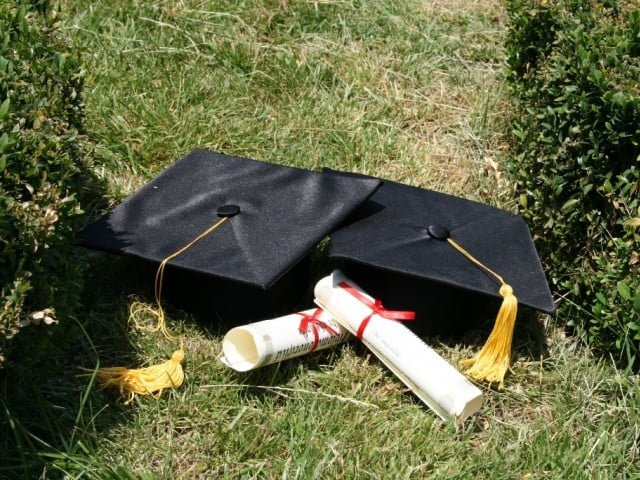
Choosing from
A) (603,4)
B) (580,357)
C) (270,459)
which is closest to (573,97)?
(603,4)

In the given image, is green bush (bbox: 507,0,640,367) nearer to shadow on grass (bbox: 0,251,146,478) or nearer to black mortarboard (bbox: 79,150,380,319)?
black mortarboard (bbox: 79,150,380,319)

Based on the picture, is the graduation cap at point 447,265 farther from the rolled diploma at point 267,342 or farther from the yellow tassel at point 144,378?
the yellow tassel at point 144,378

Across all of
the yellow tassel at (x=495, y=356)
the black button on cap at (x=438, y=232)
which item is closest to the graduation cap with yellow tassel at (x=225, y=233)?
the black button on cap at (x=438, y=232)

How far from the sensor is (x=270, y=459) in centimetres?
259

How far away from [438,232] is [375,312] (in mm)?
323

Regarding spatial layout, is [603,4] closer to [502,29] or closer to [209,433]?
[502,29]

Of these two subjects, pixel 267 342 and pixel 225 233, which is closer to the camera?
pixel 267 342

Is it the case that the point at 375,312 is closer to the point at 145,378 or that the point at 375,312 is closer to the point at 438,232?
the point at 438,232

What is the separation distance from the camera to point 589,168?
299cm

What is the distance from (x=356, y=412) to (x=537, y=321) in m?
0.75

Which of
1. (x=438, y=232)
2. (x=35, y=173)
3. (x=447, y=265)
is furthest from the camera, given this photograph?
(x=438, y=232)

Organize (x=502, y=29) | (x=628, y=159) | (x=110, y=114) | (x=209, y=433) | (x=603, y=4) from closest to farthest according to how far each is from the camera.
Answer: (x=209, y=433)
(x=628, y=159)
(x=603, y=4)
(x=110, y=114)
(x=502, y=29)

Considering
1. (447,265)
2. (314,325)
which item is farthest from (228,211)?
(447,265)

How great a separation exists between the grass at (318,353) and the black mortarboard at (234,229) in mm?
190
